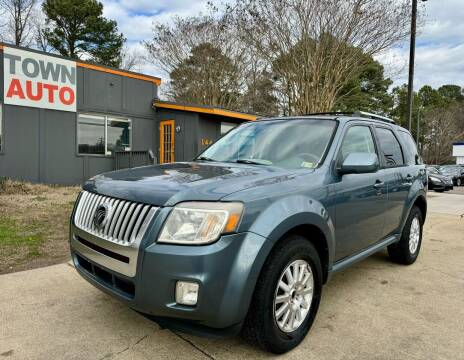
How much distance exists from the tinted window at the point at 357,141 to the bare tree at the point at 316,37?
11814mm

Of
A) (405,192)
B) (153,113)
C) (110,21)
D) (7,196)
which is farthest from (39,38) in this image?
(405,192)

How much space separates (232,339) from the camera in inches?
108

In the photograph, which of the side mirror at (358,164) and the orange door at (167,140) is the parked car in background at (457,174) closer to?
the orange door at (167,140)

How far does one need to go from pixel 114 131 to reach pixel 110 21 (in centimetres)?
1985

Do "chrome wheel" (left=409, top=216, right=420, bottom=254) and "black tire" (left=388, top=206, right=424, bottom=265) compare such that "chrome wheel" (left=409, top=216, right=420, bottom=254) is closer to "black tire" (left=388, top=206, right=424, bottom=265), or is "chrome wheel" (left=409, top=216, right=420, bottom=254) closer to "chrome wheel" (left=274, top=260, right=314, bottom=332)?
"black tire" (left=388, top=206, right=424, bottom=265)

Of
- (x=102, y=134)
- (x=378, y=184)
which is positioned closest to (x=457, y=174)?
(x=102, y=134)

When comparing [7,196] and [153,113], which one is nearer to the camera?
[7,196]

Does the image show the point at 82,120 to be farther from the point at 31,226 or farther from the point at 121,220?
the point at 121,220

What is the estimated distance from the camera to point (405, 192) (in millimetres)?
4379

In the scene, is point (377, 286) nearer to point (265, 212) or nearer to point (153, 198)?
point (265, 212)

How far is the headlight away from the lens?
218cm

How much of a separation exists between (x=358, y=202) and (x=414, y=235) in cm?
207

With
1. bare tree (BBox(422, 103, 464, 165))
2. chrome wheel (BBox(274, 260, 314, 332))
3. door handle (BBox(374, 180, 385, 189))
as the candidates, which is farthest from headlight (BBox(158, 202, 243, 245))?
bare tree (BBox(422, 103, 464, 165))

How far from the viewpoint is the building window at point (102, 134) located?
12133mm
